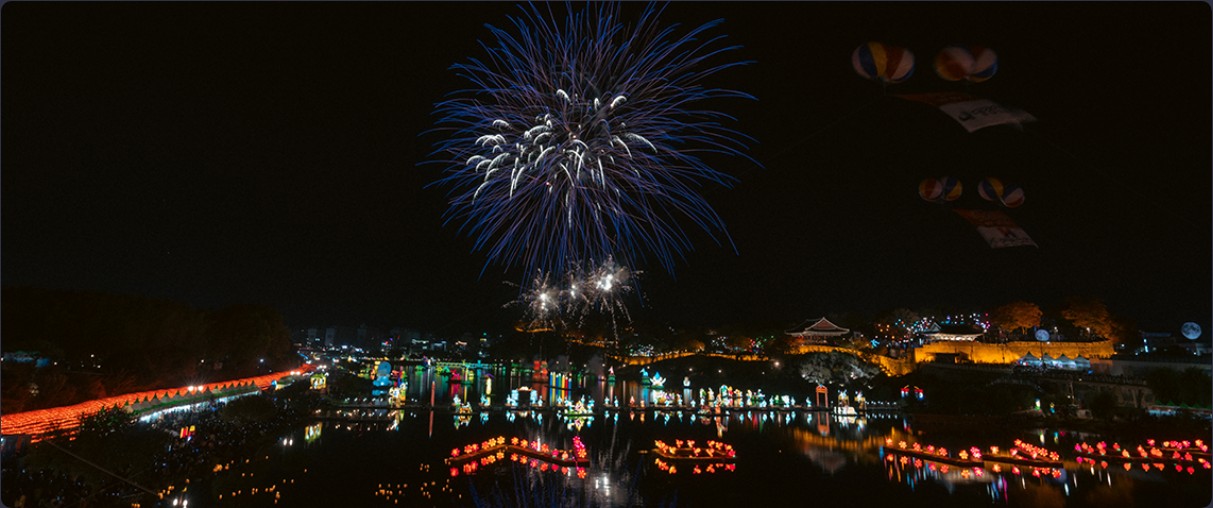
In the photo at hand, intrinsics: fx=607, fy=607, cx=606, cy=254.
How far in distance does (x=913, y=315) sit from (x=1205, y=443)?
48215mm

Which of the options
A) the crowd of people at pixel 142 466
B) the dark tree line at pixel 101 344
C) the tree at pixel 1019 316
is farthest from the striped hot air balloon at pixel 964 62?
the tree at pixel 1019 316

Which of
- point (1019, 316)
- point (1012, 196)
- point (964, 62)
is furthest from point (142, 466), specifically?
point (1019, 316)

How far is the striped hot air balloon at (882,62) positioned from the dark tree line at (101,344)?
3400 cm

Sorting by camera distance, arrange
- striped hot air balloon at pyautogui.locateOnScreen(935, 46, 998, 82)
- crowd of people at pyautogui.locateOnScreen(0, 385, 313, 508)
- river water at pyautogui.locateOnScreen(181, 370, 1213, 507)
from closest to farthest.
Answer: striped hot air balloon at pyautogui.locateOnScreen(935, 46, 998, 82), crowd of people at pyautogui.locateOnScreen(0, 385, 313, 508), river water at pyautogui.locateOnScreen(181, 370, 1213, 507)

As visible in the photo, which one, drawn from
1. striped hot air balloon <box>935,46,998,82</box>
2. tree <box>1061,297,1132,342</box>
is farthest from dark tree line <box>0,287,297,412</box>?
tree <box>1061,297,1132,342</box>

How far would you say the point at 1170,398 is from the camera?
34.5m

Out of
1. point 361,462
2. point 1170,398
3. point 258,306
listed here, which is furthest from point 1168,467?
point 258,306

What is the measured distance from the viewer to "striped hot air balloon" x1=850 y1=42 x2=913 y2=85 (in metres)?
13.9

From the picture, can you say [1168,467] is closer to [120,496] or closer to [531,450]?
[531,450]

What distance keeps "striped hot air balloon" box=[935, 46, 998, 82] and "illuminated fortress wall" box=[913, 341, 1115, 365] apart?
4785 cm

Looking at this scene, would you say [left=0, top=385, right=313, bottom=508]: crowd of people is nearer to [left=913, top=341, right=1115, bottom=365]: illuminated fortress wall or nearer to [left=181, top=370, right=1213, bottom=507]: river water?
[left=181, top=370, right=1213, bottom=507]: river water

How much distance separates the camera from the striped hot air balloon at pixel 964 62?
13.2 meters

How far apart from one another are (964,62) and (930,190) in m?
6.37

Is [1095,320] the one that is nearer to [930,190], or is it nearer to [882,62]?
[930,190]
